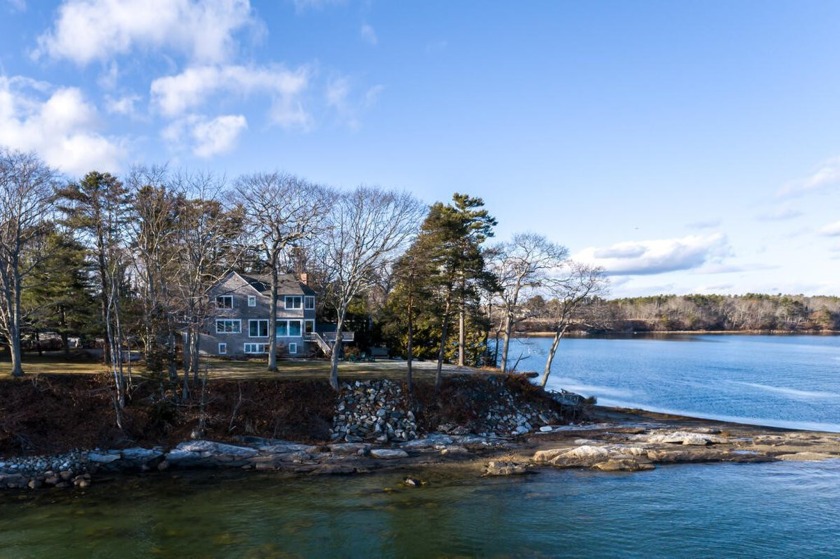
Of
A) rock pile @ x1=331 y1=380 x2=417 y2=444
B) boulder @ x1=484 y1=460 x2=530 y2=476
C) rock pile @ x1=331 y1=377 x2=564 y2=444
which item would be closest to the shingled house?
rock pile @ x1=331 y1=380 x2=417 y2=444

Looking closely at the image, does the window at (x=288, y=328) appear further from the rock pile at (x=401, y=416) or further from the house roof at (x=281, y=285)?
the rock pile at (x=401, y=416)

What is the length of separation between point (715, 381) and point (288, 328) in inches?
1748

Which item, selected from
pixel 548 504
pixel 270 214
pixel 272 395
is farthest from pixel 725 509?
pixel 270 214

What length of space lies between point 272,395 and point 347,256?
9.76 meters

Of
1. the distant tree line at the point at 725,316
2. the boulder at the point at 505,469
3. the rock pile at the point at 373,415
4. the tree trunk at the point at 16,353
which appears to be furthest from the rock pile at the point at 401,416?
the distant tree line at the point at 725,316

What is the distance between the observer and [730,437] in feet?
105

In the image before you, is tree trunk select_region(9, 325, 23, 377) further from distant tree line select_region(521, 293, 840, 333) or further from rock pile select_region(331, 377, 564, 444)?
distant tree line select_region(521, 293, 840, 333)

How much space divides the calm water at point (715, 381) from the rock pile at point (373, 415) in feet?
46.1

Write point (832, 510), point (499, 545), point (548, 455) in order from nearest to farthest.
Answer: point (499, 545) → point (832, 510) → point (548, 455)

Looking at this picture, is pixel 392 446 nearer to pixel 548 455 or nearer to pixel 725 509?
pixel 548 455

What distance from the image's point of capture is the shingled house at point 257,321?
145ft

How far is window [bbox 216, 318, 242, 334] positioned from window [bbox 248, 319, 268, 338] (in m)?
0.85

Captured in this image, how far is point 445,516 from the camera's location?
65.0ft

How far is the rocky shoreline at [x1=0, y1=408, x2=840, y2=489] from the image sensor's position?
24.6 metres
